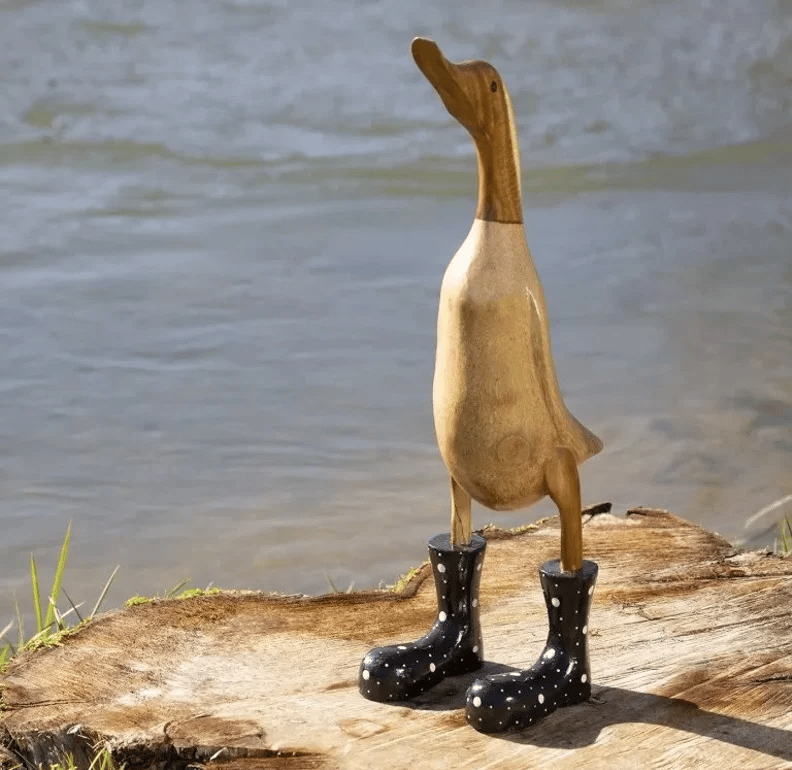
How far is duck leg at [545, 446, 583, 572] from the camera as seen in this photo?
1.27 metres

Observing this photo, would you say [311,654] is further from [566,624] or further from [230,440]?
[230,440]

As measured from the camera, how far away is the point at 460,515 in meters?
1.36

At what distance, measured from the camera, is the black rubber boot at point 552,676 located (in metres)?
1.26

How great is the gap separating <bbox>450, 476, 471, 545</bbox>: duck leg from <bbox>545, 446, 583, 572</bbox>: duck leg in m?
0.11

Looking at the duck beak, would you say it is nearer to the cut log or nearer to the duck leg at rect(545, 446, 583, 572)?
the duck leg at rect(545, 446, 583, 572)

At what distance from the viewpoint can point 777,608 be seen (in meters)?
1.51

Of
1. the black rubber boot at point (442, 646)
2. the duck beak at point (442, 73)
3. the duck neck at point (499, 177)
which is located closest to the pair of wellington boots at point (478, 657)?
the black rubber boot at point (442, 646)

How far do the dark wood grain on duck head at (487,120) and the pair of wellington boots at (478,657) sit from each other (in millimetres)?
375

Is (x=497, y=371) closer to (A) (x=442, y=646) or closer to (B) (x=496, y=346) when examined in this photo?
(B) (x=496, y=346)

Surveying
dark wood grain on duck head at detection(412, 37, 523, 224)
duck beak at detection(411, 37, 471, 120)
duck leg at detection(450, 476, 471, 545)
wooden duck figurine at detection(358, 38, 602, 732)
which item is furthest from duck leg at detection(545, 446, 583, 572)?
duck beak at detection(411, 37, 471, 120)

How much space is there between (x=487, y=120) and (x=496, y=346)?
0.71ft

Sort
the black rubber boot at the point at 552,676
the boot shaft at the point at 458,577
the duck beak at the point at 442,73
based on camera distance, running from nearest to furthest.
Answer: the duck beak at the point at 442,73
the black rubber boot at the point at 552,676
the boot shaft at the point at 458,577

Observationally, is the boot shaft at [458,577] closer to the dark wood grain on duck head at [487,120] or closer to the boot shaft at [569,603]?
the boot shaft at [569,603]

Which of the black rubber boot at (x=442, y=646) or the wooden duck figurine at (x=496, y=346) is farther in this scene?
the black rubber boot at (x=442, y=646)
